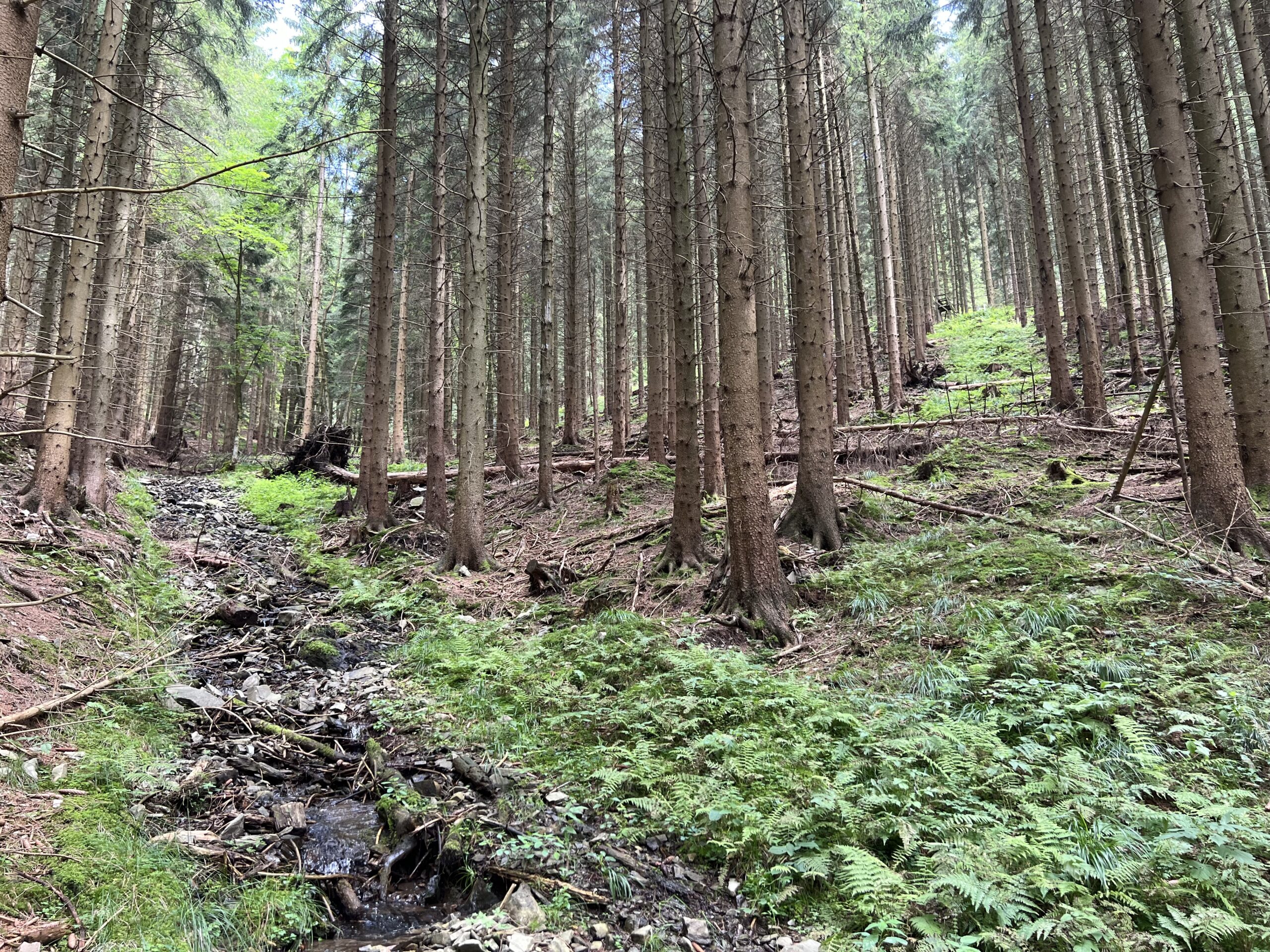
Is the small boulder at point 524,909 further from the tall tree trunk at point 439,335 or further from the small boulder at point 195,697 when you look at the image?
the tall tree trunk at point 439,335

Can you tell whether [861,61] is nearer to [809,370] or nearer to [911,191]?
[911,191]

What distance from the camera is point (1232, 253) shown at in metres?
6.82

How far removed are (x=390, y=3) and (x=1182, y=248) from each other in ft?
43.8

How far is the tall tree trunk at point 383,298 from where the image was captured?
1201 cm

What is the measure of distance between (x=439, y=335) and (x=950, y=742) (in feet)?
35.6

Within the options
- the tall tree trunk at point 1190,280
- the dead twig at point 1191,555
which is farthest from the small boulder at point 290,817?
the tall tree trunk at point 1190,280

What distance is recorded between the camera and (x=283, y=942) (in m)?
2.96

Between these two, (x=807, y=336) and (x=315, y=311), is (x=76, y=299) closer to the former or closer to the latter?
(x=807, y=336)

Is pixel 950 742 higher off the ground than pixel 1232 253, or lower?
lower

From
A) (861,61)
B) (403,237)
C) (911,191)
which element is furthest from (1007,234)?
(403,237)

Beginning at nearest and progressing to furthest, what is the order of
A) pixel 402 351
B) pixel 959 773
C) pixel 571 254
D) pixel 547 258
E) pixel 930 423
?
pixel 959 773
pixel 547 258
pixel 930 423
pixel 571 254
pixel 402 351

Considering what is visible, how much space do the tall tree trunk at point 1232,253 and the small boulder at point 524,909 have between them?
26.9 ft

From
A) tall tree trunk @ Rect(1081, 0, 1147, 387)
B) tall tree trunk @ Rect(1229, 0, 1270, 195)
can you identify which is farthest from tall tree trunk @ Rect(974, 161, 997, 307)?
tall tree trunk @ Rect(1229, 0, 1270, 195)

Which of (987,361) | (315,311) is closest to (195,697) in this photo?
(315,311)
